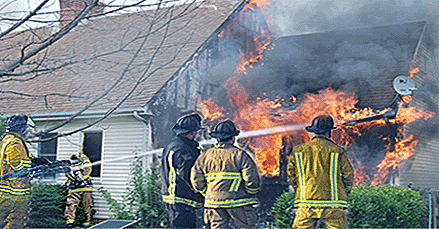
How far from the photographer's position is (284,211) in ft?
23.6

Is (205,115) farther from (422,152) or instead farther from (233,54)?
(422,152)

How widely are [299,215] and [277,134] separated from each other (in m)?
3.84

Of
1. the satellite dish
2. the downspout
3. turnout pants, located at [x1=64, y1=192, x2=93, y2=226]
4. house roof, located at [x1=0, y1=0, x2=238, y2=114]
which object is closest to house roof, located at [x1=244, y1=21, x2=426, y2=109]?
the satellite dish

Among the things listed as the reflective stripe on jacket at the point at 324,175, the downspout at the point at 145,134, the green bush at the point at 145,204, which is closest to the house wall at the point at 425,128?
the reflective stripe on jacket at the point at 324,175

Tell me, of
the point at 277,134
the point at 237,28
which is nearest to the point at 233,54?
the point at 237,28

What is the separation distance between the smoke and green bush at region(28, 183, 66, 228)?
614cm

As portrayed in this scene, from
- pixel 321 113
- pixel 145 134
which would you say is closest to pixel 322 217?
pixel 321 113

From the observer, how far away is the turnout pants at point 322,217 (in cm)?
484

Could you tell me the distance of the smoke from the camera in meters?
8.25

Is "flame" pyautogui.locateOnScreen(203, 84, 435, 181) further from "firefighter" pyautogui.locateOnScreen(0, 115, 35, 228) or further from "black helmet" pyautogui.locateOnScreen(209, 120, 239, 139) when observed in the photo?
"firefighter" pyautogui.locateOnScreen(0, 115, 35, 228)

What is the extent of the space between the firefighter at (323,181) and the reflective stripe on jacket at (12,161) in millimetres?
3693

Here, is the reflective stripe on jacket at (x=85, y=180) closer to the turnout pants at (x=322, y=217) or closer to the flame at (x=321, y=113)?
the flame at (x=321, y=113)

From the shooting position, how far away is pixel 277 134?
28.9 feet

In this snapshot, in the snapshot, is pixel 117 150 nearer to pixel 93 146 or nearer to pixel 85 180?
pixel 85 180
